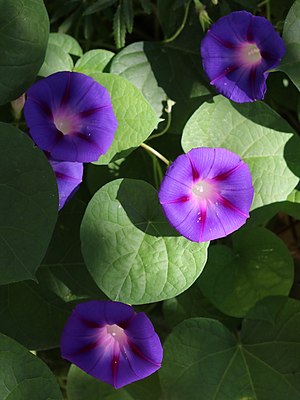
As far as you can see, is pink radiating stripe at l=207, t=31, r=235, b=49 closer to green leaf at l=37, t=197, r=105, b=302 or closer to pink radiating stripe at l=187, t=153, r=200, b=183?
pink radiating stripe at l=187, t=153, r=200, b=183

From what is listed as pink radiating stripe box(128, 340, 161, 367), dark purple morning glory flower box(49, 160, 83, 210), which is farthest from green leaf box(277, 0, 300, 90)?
pink radiating stripe box(128, 340, 161, 367)

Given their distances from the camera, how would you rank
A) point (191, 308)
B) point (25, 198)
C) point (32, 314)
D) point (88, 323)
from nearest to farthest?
point (25, 198), point (88, 323), point (32, 314), point (191, 308)

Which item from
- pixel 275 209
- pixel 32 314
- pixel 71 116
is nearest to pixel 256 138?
pixel 275 209

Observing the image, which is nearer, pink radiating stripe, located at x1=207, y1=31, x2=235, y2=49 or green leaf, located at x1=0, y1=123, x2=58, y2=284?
green leaf, located at x1=0, y1=123, x2=58, y2=284

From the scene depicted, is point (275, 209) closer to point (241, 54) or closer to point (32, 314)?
point (241, 54)

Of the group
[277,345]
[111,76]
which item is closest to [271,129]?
[111,76]

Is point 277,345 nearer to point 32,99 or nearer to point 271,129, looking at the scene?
point 271,129
